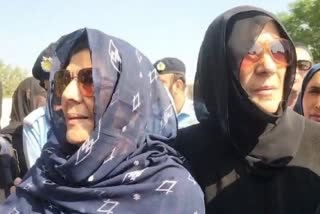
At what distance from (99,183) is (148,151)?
0.61ft

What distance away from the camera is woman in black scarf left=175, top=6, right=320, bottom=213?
1.65 metres

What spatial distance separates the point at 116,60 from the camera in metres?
1.63

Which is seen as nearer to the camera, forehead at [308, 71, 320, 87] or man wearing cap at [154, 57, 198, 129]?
forehead at [308, 71, 320, 87]

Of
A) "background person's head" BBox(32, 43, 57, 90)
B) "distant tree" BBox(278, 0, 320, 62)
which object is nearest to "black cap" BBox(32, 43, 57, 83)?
"background person's head" BBox(32, 43, 57, 90)

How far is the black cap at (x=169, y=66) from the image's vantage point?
4711 millimetres

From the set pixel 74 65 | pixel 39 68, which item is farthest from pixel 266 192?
pixel 39 68

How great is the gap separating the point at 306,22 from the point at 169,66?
22.1m

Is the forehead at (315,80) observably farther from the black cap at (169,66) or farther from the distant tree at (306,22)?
the distant tree at (306,22)

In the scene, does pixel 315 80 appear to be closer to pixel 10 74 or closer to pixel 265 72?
pixel 265 72

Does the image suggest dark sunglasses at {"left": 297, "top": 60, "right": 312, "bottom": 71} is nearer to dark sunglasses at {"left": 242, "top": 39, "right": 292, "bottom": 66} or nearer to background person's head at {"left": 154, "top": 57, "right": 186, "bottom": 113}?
background person's head at {"left": 154, "top": 57, "right": 186, "bottom": 113}

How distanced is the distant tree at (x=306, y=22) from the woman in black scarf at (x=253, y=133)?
23372mm

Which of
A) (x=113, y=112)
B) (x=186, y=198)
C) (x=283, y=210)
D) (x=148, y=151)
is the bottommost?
(x=283, y=210)

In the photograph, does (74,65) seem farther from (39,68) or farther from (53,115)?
(39,68)

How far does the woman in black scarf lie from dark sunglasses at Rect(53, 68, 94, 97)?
0.41 meters
